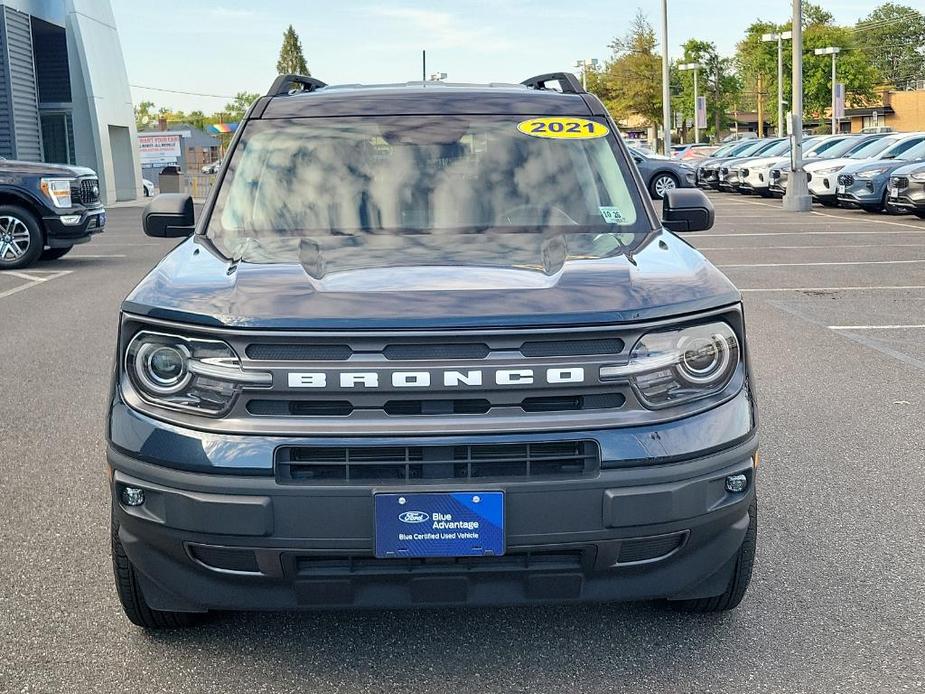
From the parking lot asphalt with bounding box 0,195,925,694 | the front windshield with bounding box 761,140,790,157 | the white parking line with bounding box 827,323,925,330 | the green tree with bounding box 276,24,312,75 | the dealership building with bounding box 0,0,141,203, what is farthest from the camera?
the green tree with bounding box 276,24,312,75

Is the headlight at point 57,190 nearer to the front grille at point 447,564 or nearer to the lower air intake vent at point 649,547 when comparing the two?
the front grille at point 447,564

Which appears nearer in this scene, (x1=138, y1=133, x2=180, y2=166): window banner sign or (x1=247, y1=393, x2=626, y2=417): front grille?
(x1=247, y1=393, x2=626, y2=417): front grille

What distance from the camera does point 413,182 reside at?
430 cm

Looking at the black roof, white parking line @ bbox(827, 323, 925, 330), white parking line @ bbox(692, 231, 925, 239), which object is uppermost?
the black roof

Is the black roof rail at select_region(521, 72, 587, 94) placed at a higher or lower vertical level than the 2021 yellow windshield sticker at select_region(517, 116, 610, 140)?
higher

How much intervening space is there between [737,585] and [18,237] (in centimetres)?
1384

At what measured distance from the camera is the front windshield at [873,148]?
1007 inches

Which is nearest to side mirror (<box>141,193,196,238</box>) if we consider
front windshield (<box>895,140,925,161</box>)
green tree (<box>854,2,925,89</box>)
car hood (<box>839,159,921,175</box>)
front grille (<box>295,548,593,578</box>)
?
front grille (<box>295,548,593,578</box>)

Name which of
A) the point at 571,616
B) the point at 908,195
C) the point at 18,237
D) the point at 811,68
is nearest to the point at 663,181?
the point at 908,195

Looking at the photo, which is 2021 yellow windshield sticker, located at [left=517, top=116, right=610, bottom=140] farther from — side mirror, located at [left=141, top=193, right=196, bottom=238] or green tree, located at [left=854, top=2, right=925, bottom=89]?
green tree, located at [left=854, top=2, right=925, bottom=89]

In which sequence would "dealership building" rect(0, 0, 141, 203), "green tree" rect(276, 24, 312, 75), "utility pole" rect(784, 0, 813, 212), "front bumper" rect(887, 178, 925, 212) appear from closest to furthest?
"front bumper" rect(887, 178, 925, 212) < "utility pole" rect(784, 0, 813, 212) < "dealership building" rect(0, 0, 141, 203) < "green tree" rect(276, 24, 312, 75)

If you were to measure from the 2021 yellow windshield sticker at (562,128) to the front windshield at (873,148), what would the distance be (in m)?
22.6

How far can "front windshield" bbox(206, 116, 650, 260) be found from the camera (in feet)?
13.5

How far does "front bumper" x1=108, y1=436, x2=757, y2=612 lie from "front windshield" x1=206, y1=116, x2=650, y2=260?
114 centimetres
